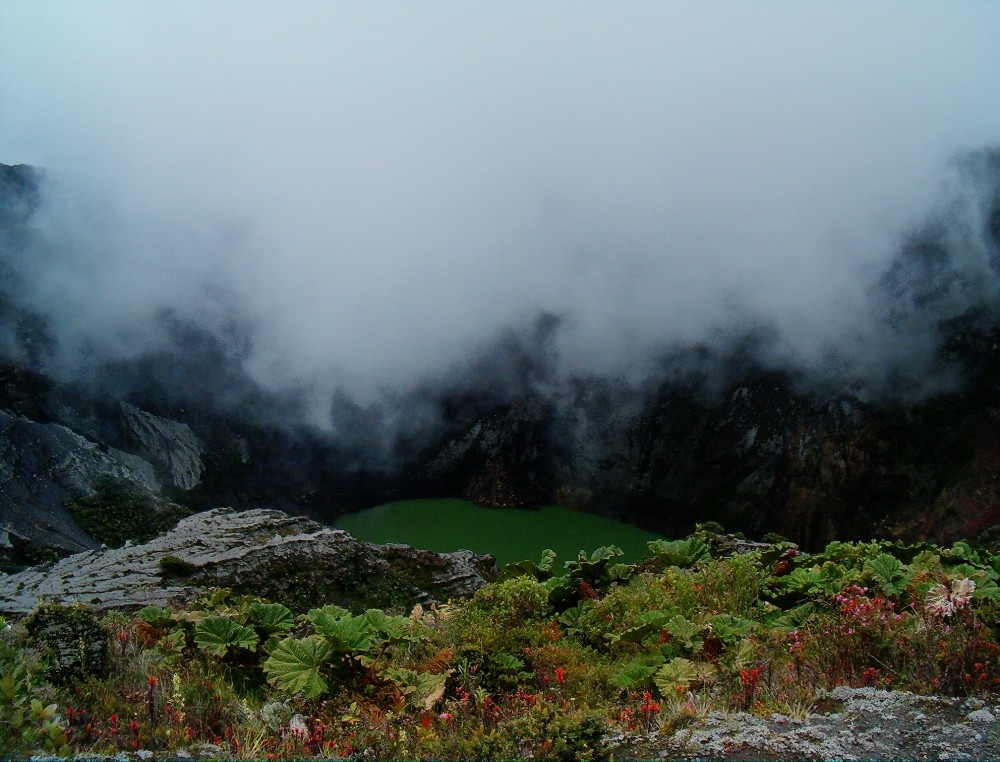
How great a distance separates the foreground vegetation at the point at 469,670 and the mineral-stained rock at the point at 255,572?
4815 millimetres

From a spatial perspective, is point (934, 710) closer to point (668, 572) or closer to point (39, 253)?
point (668, 572)

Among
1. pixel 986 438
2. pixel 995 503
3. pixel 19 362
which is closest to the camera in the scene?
pixel 995 503

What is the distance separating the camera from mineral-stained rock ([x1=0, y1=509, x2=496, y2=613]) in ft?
42.6

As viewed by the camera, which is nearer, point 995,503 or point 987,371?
point 995,503

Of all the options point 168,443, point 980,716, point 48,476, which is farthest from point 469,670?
point 168,443

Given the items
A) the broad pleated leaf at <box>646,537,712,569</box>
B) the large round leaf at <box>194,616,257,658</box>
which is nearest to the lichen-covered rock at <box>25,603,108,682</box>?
the large round leaf at <box>194,616,257,658</box>

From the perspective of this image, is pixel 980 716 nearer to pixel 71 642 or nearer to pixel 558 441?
pixel 71 642

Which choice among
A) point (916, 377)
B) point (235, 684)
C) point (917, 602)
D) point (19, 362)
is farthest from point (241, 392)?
point (917, 602)

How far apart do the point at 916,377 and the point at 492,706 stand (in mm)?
21447

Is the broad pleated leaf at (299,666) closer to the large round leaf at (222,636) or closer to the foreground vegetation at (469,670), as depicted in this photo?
the foreground vegetation at (469,670)

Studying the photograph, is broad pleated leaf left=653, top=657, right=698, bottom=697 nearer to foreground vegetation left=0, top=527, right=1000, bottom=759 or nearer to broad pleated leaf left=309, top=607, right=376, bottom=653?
foreground vegetation left=0, top=527, right=1000, bottom=759

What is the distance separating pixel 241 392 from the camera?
3064 centimetres

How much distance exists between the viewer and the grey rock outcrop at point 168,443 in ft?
87.0

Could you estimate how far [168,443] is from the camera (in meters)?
27.4
